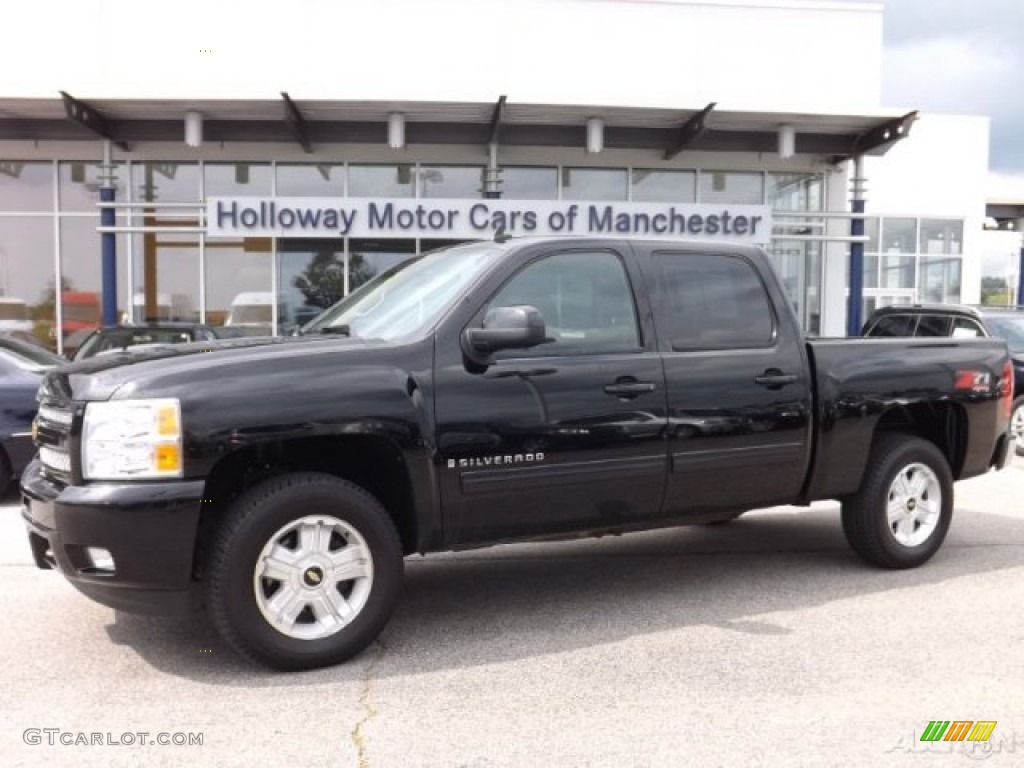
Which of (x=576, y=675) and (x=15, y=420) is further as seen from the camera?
(x=15, y=420)

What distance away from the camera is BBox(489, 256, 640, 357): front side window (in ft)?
14.6

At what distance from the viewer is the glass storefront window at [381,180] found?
17266 millimetres

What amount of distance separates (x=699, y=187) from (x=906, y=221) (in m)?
7.99

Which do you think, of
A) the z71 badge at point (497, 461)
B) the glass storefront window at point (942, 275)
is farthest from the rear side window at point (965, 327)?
the glass storefront window at point (942, 275)

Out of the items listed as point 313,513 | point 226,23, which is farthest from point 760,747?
point 226,23

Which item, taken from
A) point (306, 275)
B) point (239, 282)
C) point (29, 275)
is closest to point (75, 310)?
point (29, 275)

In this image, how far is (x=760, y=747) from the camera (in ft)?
10.6

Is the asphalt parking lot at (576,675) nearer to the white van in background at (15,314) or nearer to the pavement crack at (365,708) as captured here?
the pavement crack at (365,708)

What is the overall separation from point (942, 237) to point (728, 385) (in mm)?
21234

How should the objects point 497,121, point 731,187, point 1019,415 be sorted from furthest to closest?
point 731,187 → point 497,121 → point 1019,415

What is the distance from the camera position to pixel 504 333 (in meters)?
4.01

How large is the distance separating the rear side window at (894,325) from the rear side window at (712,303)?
732cm

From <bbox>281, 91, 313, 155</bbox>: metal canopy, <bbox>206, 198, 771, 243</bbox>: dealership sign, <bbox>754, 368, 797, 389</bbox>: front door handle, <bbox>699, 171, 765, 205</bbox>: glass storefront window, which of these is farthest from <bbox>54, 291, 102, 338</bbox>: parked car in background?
<bbox>754, 368, 797, 389</bbox>: front door handle

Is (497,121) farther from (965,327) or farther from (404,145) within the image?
(965,327)
